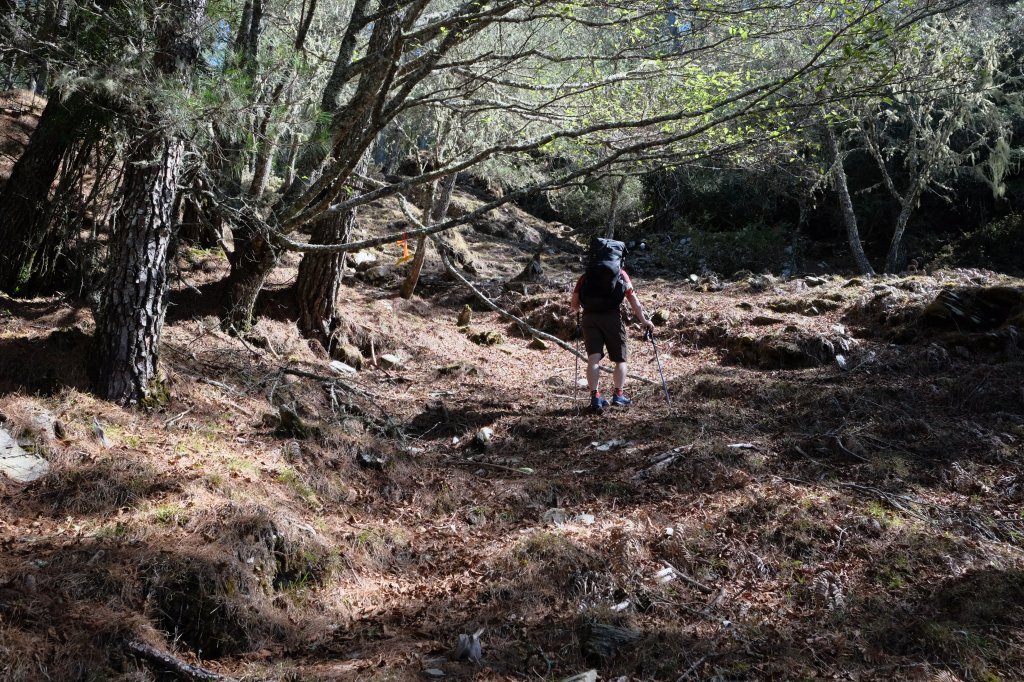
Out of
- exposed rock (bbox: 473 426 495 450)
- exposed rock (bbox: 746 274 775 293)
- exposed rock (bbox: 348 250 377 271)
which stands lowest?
exposed rock (bbox: 473 426 495 450)

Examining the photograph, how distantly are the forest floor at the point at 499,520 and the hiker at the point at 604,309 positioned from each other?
0.36 m

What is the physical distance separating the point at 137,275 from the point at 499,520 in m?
2.97

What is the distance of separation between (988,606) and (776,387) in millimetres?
4057

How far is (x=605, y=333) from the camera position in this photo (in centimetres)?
682

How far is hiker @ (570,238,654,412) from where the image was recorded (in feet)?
22.0

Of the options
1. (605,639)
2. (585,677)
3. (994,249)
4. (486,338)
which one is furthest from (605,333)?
(994,249)

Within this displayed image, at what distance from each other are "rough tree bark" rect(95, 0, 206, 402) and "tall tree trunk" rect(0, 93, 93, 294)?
1921mm

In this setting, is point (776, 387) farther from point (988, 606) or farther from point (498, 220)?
point (498, 220)

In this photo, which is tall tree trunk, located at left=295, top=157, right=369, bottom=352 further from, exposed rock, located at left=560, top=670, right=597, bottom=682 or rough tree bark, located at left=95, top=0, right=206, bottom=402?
exposed rock, located at left=560, top=670, right=597, bottom=682

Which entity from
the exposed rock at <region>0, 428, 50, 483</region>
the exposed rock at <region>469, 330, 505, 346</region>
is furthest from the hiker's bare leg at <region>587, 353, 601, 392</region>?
the exposed rock at <region>0, 428, 50, 483</region>

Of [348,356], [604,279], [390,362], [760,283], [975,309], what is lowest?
[390,362]

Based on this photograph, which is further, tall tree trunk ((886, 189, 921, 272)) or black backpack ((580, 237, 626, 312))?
tall tree trunk ((886, 189, 921, 272))

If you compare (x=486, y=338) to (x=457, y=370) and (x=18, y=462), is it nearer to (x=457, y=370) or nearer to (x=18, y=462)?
(x=457, y=370)

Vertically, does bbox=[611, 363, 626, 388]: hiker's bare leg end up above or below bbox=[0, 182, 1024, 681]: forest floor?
above
